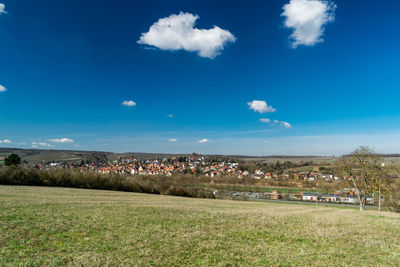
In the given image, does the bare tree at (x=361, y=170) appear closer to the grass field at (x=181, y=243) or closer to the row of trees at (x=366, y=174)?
the row of trees at (x=366, y=174)

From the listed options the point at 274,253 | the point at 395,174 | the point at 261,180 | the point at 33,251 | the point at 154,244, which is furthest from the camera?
the point at 261,180

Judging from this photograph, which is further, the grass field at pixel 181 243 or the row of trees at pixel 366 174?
the row of trees at pixel 366 174

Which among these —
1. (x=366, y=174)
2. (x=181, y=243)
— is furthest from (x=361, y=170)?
(x=181, y=243)

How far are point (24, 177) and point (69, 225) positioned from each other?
45.1 m

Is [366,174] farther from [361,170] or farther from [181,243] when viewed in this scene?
[181,243]

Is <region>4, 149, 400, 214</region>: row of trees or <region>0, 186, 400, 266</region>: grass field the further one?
<region>4, 149, 400, 214</region>: row of trees

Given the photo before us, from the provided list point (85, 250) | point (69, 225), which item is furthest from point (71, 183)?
point (85, 250)

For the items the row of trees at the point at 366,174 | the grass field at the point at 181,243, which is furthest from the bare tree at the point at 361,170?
the grass field at the point at 181,243

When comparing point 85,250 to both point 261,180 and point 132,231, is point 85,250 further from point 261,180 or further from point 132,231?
point 261,180

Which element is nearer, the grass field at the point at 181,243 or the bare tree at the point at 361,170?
the grass field at the point at 181,243

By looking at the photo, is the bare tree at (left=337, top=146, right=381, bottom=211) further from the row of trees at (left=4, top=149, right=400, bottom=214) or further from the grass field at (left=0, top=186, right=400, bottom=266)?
the grass field at (left=0, top=186, right=400, bottom=266)

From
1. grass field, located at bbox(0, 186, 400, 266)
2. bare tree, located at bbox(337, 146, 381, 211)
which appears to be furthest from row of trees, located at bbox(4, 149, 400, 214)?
grass field, located at bbox(0, 186, 400, 266)

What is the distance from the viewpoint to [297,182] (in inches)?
4852

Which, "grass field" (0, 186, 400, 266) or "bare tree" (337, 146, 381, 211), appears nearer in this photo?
"grass field" (0, 186, 400, 266)
